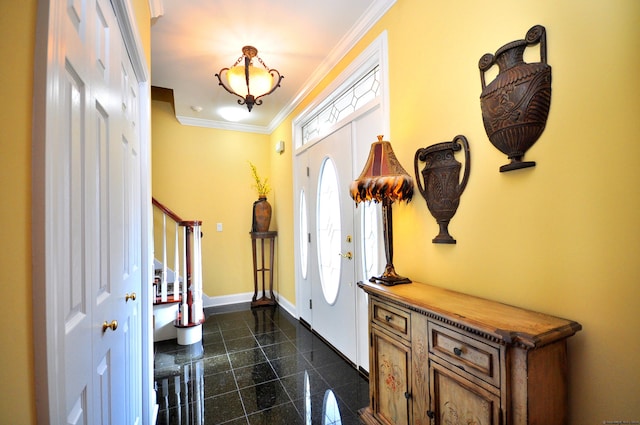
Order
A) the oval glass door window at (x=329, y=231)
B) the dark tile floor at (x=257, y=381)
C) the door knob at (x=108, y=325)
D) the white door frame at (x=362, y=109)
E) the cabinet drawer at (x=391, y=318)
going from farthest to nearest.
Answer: the oval glass door window at (x=329, y=231), the white door frame at (x=362, y=109), the dark tile floor at (x=257, y=381), the cabinet drawer at (x=391, y=318), the door knob at (x=108, y=325)

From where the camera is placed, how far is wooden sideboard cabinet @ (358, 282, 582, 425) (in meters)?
0.93

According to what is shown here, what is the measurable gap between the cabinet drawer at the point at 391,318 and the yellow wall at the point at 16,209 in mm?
1302

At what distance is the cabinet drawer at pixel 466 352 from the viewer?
3.26ft

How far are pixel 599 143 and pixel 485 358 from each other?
86cm

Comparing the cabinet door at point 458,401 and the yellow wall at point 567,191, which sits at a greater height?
the yellow wall at point 567,191

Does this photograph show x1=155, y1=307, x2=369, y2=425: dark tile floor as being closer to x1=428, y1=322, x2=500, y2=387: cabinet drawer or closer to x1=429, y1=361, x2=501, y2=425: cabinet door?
x1=429, y1=361, x2=501, y2=425: cabinet door

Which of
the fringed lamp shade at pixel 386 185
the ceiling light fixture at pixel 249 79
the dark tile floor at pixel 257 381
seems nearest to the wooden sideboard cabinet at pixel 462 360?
the fringed lamp shade at pixel 386 185

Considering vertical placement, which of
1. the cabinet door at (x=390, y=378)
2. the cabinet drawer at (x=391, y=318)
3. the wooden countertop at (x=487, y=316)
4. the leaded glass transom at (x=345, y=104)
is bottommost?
the cabinet door at (x=390, y=378)

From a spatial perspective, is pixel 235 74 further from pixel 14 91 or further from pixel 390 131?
pixel 14 91

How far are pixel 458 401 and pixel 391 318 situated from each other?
0.45 m

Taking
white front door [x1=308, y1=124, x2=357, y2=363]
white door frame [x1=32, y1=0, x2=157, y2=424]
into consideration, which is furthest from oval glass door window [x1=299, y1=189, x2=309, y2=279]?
white door frame [x1=32, y1=0, x2=157, y2=424]

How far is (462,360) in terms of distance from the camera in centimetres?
111

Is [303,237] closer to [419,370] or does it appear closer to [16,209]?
[419,370]

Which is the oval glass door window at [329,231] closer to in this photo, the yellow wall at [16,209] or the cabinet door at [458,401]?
the cabinet door at [458,401]
